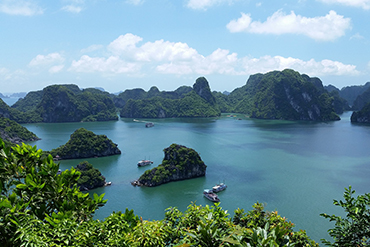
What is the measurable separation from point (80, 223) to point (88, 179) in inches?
1128

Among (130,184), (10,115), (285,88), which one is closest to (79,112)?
(10,115)

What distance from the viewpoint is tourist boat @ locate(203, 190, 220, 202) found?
3074cm

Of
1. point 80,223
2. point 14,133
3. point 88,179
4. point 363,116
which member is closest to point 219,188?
point 88,179

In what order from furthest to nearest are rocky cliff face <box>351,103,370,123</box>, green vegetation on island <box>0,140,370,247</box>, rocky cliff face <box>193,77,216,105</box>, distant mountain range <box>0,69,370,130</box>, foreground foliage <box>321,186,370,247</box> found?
rocky cliff face <box>193,77,216,105</box> → distant mountain range <box>0,69,370,130</box> → rocky cliff face <box>351,103,370,123</box> → foreground foliage <box>321,186,370,247</box> → green vegetation on island <box>0,140,370,247</box>

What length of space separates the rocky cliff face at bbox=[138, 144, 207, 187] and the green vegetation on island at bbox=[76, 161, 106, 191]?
19.2ft

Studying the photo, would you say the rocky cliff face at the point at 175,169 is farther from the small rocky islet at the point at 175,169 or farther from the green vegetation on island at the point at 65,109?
the green vegetation on island at the point at 65,109

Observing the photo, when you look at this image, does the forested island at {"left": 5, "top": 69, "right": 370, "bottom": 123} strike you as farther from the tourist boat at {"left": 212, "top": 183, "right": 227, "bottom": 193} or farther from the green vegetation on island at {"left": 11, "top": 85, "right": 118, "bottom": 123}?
the tourist boat at {"left": 212, "top": 183, "right": 227, "bottom": 193}

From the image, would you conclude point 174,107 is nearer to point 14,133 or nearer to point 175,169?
point 14,133

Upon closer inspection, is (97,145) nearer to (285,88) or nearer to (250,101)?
(285,88)

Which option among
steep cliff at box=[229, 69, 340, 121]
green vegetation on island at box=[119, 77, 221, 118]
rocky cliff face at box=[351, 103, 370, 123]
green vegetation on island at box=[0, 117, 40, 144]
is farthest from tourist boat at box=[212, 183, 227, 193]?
green vegetation on island at box=[119, 77, 221, 118]

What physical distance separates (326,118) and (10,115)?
15377 centimetres

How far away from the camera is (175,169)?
3831cm

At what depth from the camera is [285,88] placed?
477 ft

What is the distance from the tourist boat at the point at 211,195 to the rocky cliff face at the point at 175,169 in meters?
6.99
